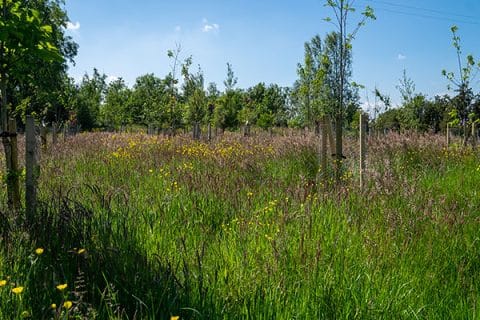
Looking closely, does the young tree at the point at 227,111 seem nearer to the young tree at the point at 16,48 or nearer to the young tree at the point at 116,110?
the young tree at the point at 116,110

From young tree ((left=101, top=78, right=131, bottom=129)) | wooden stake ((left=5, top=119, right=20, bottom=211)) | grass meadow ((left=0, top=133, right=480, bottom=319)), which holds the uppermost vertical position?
young tree ((left=101, top=78, right=131, bottom=129))

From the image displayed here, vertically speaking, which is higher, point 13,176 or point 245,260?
point 13,176

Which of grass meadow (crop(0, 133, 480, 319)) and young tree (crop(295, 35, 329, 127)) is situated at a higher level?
young tree (crop(295, 35, 329, 127))

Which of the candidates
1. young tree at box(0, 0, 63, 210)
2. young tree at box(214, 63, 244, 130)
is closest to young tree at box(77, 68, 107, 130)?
young tree at box(214, 63, 244, 130)

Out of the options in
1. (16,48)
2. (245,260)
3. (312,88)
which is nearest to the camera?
(245,260)

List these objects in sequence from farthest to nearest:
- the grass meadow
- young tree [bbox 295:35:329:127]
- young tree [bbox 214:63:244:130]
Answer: young tree [bbox 214:63:244:130]
young tree [bbox 295:35:329:127]
the grass meadow

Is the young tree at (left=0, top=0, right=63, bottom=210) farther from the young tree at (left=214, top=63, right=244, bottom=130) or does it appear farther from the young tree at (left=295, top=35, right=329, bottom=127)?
the young tree at (left=214, top=63, right=244, bottom=130)

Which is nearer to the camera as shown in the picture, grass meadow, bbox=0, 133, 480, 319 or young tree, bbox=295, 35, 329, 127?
grass meadow, bbox=0, 133, 480, 319

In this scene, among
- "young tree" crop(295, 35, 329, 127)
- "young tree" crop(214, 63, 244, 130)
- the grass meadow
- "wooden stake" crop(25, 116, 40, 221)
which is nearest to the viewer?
the grass meadow

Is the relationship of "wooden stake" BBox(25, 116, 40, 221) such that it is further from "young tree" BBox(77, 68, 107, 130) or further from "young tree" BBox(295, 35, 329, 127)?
"young tree" BBox(77, 68, 107, 130)

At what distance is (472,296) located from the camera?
8.46 feet

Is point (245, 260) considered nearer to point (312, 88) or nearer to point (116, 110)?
point (312, 88)

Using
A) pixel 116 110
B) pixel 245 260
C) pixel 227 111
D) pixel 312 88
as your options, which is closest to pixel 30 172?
pixel 245 260

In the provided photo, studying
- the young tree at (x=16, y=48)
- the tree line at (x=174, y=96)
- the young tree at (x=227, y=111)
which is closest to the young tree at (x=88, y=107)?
the tree line at (x=174, y=96)
